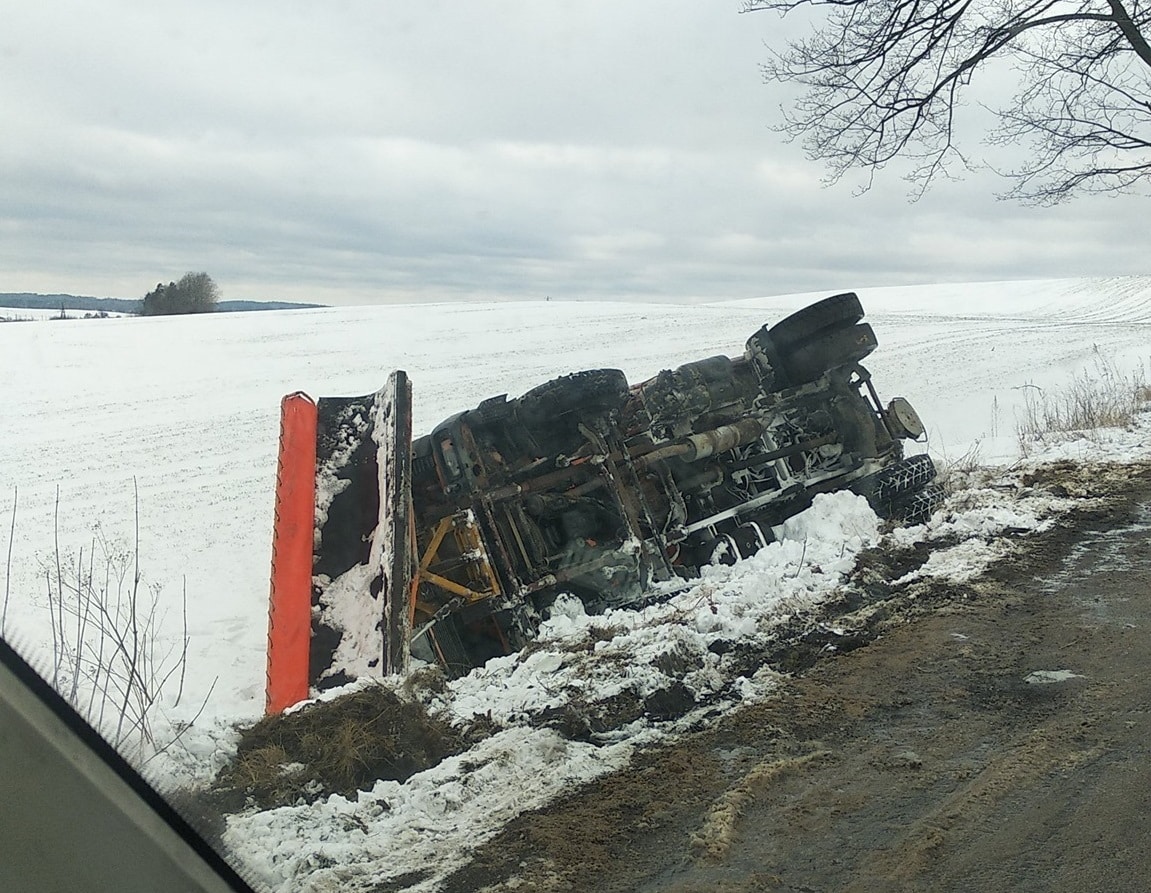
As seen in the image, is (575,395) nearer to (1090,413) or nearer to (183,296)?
(183,296)

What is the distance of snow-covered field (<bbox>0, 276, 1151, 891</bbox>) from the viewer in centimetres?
336

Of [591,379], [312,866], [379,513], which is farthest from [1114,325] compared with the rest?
[312,866]

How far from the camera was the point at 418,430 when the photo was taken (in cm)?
1477

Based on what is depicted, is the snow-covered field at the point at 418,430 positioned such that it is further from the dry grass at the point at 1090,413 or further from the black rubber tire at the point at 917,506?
the dry grass at the point at 1090,413

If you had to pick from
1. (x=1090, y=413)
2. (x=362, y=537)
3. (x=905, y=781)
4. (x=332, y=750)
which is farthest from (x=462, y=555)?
(x=1090, y=413)

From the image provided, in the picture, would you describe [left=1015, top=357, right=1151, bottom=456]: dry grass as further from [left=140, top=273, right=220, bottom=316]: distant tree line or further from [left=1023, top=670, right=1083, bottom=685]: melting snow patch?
[left=140, top=273, right=220, bottom=316]: distant tree line

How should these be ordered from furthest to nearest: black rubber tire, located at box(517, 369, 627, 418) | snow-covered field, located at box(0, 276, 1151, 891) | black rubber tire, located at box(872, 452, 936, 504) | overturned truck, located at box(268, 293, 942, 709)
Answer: black rubber tire, located at box(872, 452, 936, 504)
black rubber tire, located at box(517, 369, 627, 418)
overturned truck, located at box(268, 293, 942, 709)
snow-covered field, located at box(0, 276, 1151, 891)

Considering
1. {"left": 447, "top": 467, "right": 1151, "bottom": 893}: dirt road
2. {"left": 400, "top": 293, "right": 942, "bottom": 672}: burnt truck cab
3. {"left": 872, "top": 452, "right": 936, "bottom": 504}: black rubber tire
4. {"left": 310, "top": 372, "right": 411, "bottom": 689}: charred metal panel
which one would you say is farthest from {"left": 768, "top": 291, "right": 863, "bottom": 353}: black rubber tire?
{"left": 310, "top": 372, "right": 411, "bottom": 689}: charred metal panel

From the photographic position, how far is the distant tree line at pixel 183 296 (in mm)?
4859

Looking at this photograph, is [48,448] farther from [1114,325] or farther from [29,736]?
[1114,325]

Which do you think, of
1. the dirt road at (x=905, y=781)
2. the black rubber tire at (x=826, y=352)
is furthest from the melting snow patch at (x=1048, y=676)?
the black rubber tire at (x=826, y=352)

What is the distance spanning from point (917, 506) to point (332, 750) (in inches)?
185

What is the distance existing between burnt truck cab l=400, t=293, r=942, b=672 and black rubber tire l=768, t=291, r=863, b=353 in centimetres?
1

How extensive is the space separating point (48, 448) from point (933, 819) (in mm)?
12028
